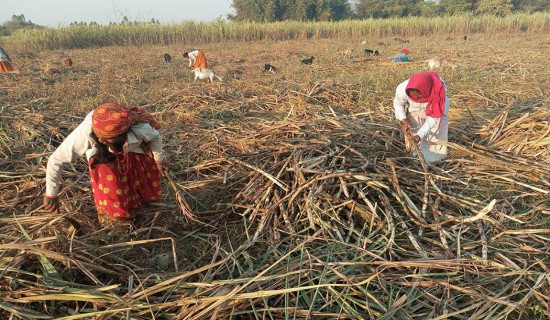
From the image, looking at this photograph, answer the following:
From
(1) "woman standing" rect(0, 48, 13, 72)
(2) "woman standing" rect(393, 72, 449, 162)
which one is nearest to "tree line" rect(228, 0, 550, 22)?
(1) "woman standing" rect(0, 48, 13, 72)

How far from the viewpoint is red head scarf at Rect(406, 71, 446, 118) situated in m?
3.04

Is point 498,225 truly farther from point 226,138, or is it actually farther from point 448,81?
point 448,81

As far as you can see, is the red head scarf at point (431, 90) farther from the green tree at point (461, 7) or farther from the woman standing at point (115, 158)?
the green tree at point (461, 7)

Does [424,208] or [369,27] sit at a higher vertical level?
[369,27]

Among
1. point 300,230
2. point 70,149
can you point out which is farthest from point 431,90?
point 70,149

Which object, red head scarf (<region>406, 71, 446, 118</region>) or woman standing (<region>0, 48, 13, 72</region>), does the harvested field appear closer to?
red head scarf (<region>406, 71, 446, 118</region>)

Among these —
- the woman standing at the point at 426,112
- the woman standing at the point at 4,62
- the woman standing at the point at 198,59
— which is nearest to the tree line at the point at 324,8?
the woman standing at the point at 198,59

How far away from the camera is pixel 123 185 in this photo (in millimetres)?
2232

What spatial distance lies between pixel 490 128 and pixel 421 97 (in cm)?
112

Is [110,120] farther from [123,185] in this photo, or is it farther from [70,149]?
[123,185]

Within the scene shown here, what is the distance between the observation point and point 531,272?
1.72 m

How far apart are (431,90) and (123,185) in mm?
2945

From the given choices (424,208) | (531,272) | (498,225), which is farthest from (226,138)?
(531,272)

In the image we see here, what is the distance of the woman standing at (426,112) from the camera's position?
10.0ft
